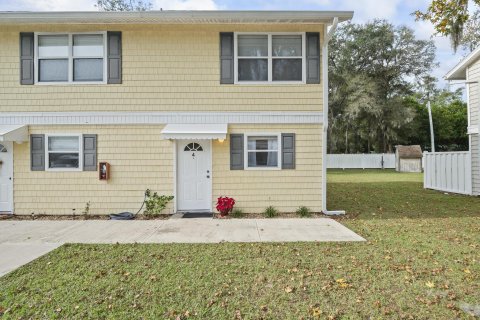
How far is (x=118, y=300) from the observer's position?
3.68 metres

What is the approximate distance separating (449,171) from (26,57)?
1559cm

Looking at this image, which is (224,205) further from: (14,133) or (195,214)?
(14,133)

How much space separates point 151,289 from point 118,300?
16.7 inches

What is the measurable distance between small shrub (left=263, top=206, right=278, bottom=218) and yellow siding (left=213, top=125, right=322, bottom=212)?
0.43 ft

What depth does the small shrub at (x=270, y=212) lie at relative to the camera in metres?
8.50

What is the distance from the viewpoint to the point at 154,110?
8.67m

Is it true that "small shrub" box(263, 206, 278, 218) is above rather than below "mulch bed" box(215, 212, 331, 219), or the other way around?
above

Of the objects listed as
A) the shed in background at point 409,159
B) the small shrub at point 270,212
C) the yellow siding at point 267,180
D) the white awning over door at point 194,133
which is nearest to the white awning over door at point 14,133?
the white awning over door at point 194,133

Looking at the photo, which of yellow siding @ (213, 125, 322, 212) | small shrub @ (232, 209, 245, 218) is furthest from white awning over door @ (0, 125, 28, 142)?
small shrub @ (232, 209, 245, 218)

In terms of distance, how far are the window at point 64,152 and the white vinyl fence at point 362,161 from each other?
2306 cm

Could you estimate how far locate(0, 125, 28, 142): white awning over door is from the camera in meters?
7.98

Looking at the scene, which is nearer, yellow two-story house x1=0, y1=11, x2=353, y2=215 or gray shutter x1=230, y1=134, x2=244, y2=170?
yellow two-story house x1=0, y1=11, x2=353, y2=215

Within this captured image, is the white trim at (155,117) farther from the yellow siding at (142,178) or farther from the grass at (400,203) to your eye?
the grass at (400,203)

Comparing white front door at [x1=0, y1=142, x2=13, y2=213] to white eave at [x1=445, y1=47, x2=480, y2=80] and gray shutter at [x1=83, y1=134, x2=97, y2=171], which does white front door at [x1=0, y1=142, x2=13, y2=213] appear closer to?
gray shutter at [x1=83, y1=134, x2=97, y2=171]
